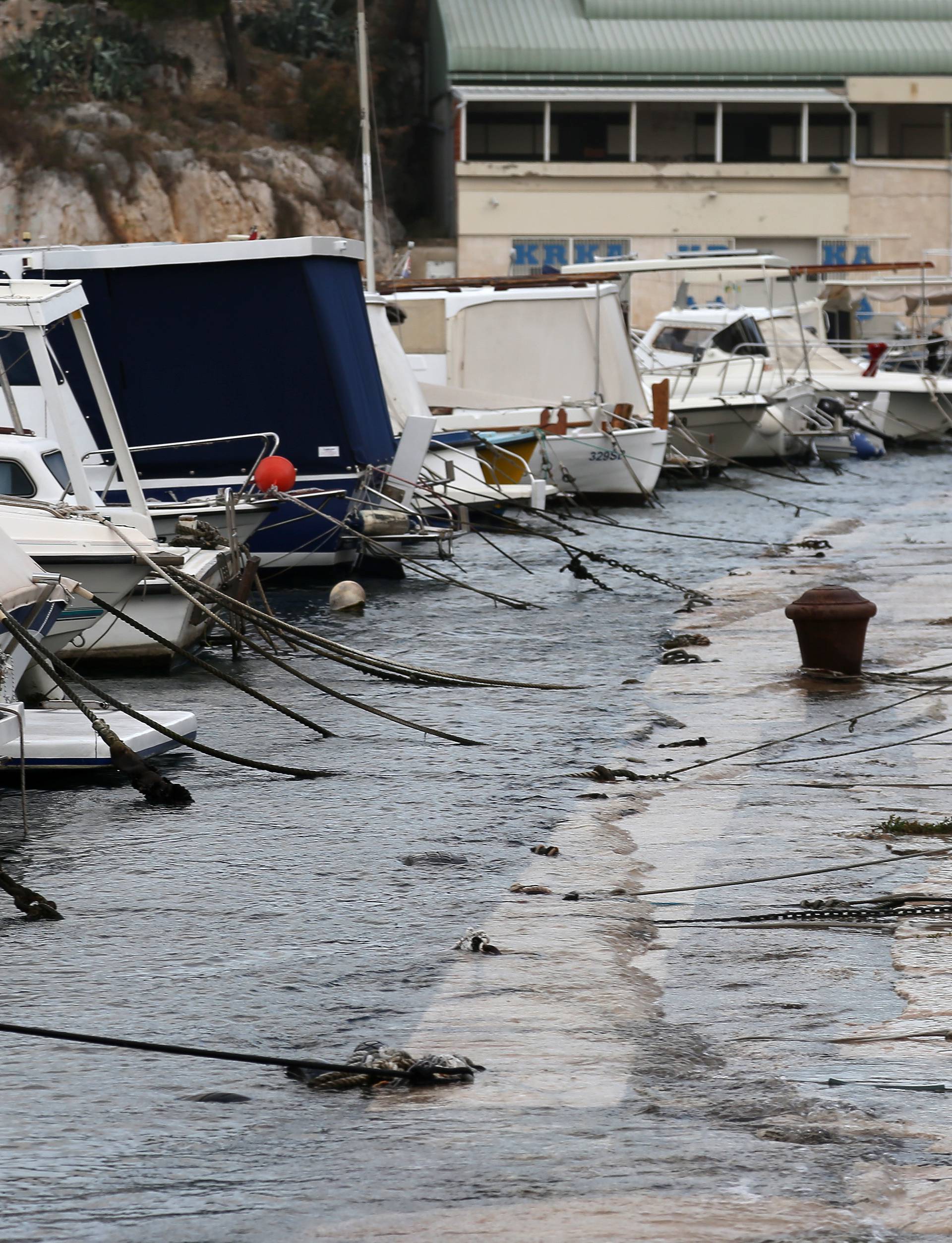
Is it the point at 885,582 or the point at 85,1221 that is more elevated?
the point at 85,1221

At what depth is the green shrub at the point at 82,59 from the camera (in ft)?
169

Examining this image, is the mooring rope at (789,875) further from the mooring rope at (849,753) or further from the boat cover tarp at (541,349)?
the boat cover tarp at (541,349)

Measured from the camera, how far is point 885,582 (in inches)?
680


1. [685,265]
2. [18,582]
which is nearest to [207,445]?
[18,582]

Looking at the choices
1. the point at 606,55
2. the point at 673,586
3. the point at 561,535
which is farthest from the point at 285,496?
the point at 606,55

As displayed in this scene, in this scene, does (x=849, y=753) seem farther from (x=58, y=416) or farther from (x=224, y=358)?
(x=224, y=358)

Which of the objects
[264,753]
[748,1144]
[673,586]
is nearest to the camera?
[748,1144]

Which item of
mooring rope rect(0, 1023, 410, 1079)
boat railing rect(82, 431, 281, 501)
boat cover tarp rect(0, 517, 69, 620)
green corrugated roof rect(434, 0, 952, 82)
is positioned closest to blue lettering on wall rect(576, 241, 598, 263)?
green corrugated roof rect(434, 0, 952, 82)

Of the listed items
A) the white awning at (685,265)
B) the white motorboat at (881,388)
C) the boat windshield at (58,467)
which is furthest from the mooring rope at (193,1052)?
the white motorboat at (881,388)

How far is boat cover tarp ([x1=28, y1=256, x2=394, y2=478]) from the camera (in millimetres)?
16391

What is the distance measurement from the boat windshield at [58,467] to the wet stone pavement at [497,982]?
5.99ft

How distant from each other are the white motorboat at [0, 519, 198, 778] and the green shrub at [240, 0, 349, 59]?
156ft

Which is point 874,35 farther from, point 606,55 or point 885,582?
point 885,582

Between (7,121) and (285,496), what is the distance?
3884 cm
